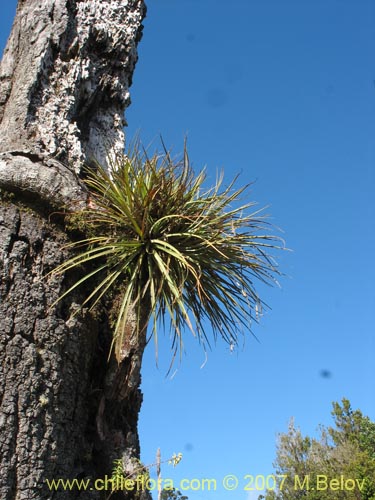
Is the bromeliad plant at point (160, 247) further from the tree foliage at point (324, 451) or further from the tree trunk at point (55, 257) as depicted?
the tree foliage at point (324, 451)

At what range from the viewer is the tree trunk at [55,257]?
2.97 meters

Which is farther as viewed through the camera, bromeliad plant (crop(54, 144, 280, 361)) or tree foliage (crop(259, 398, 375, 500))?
tree foliage (crop(259, 398, 375, 500))

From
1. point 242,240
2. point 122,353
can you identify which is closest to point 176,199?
point 242,240

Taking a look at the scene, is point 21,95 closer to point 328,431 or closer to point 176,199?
point 176,199

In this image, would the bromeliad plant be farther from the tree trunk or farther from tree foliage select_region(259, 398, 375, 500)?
tree foliage select_region(259, 398, 375, 500)

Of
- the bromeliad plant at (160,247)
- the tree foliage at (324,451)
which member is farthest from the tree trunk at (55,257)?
the tree foliage at (324,451)

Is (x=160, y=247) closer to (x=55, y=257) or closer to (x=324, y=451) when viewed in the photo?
(x=55, y=257)

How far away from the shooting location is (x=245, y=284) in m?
4.15

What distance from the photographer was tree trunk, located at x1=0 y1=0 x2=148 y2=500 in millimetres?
2971

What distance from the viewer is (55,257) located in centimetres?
350

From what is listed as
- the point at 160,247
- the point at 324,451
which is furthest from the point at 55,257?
the point at 324,451

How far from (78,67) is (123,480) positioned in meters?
A: 3.32

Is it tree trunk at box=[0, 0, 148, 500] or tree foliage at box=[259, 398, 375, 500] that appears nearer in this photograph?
tree trunk at box=[0, 0, 148, 500]

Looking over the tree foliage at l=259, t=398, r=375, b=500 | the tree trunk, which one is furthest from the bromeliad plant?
the tree foliage at l=259, t=398, r=375, b=500
